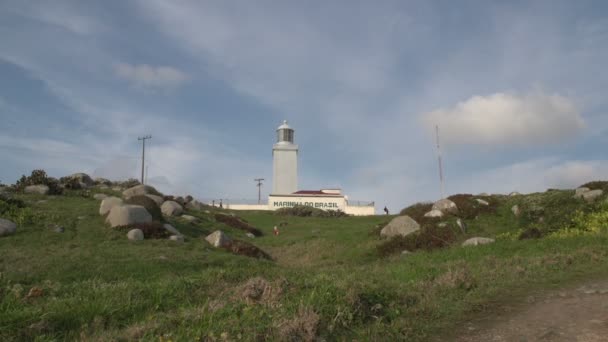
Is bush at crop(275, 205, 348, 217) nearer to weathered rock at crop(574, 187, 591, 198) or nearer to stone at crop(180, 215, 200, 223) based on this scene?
stone at crop(180, 215, 200, 223)

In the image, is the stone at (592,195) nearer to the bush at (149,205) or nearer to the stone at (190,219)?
the bush at (149,205)

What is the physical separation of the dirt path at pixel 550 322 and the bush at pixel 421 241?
39.0 ft

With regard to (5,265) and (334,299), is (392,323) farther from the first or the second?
(5,265)

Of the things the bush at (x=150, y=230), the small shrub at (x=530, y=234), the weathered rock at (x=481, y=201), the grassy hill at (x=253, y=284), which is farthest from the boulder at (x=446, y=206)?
the bush at (x=150, y=230)

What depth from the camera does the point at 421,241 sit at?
69.9 ft

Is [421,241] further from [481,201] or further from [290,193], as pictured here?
[290,193]

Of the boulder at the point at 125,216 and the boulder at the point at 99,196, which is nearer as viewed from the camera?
the boulder at the point at 125,216

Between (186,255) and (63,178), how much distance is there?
2384 centimetres

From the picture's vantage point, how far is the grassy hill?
6.37 metres

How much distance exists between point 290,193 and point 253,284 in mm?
60910

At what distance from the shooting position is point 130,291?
827cm

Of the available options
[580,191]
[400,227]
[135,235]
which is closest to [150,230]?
[135,235]

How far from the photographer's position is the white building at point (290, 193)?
212 feet

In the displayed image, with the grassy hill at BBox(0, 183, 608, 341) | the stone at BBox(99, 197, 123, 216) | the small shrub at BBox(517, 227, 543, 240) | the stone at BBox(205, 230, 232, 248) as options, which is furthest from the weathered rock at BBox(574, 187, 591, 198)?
the stone at BBox(99, 197, 123, 216)
